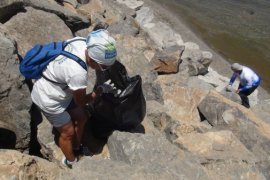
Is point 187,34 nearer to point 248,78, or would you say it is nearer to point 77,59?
point 248,78

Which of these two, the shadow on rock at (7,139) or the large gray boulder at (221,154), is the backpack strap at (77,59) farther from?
the large gray boulder at (221,154)

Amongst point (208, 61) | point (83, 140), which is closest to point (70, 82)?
point (83, 140)

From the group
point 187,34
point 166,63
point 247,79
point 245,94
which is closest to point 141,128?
point 166,63

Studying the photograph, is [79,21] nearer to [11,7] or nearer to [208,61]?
[11,7]

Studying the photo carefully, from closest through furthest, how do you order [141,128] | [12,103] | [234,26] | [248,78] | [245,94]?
[12,103]
[141,128]
[248,78]
[245,94]
[234,26]

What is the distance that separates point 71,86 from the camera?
16.5 feet

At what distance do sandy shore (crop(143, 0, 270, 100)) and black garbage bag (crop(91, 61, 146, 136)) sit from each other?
9.06 meters

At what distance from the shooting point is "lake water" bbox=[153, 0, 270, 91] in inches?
728

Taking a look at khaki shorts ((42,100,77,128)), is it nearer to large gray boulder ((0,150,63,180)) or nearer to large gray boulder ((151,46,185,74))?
large gray boulder ((0,150,63,180))

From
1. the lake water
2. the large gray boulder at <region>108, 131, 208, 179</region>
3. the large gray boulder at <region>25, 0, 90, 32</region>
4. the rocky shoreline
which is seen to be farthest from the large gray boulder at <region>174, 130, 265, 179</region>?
the lake water

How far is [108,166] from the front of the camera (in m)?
5.16

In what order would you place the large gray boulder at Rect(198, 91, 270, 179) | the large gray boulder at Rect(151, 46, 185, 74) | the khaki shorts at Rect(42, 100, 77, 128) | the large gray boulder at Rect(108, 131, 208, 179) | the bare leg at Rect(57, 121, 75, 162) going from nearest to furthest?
the large gray boulder at Rect(108, 131, 208, 179) → the khaki shorts at Rect(42, 100, 77, 128) → the bare leg at Rect(57, 121, 75, 162) → the large gray boulder at Rect(198, 91, 270, 179) → the large gray boulder at Rect(151, 46, 185, 74)

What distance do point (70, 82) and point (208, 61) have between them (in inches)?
372

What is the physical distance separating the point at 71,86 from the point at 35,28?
3.66 meters
